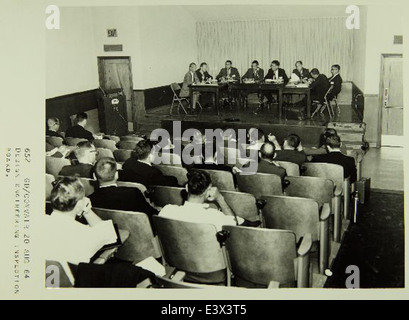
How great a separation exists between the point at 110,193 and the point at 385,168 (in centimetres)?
494

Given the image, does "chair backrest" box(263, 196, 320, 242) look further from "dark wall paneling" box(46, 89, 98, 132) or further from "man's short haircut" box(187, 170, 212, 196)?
"dark wall paneling" box(46, 89, 98, 132)

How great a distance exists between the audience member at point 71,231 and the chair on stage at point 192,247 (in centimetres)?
35

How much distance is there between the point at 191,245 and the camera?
9.39 feet

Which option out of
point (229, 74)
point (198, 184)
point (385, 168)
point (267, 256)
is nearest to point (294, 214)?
point (267, 256)

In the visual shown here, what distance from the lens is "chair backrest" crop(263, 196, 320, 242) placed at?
3240 millimetres

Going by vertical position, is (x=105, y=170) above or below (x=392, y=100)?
below

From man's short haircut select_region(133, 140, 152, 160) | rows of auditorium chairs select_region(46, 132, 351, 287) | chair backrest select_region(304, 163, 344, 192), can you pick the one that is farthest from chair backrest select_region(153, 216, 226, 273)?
chair backrest select_region(304, 163, 344, 192)

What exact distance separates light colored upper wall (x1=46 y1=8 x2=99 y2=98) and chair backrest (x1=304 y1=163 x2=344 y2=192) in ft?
20.0

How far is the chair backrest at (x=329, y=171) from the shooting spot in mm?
4203

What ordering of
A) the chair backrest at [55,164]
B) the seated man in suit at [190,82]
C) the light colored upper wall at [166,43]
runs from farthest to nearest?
the light colored upper wall at [166,43] → the seated man in suit at [190,82] → the chair backrest at [55,164]

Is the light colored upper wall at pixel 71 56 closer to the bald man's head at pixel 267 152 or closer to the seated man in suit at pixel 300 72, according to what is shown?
the seated man in suit at pixel 300 72

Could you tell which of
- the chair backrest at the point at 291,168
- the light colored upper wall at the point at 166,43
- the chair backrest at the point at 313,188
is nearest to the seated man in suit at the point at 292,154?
the chair backrest at the point at 291,168

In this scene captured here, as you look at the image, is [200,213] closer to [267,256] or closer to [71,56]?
[267,256]
